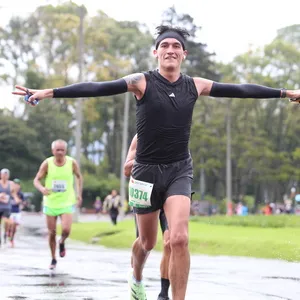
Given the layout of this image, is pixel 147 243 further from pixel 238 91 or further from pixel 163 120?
pixel 238 91

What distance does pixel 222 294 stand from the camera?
930cm

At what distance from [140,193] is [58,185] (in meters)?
6.68

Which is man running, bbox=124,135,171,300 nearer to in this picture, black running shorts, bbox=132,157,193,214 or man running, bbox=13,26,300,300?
man running, bbox=13,26,300,300

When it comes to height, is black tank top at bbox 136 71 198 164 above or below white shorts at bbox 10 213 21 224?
above

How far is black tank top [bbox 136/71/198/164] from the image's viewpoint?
708 centimetres

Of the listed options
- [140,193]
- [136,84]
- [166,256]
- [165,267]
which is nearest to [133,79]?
[136,84]

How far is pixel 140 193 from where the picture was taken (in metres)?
7.22

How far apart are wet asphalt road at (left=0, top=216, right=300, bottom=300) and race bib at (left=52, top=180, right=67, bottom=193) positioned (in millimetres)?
1215

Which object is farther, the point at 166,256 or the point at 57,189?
the point at 57,189

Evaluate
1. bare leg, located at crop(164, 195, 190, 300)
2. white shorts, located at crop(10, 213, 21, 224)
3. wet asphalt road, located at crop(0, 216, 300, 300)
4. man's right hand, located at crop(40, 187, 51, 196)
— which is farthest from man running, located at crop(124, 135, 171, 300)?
white shorts, located at crop(10, 213, 21, 224)

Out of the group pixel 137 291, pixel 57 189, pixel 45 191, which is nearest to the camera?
pixel 137 291

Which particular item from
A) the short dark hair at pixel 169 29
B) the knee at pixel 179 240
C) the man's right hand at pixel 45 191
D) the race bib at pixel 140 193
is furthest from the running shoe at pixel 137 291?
the man's right hand at pixel 45 191

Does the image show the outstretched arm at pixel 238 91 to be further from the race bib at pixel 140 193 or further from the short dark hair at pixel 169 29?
the race bib at pixel 140 193

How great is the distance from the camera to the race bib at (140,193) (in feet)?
23.6
